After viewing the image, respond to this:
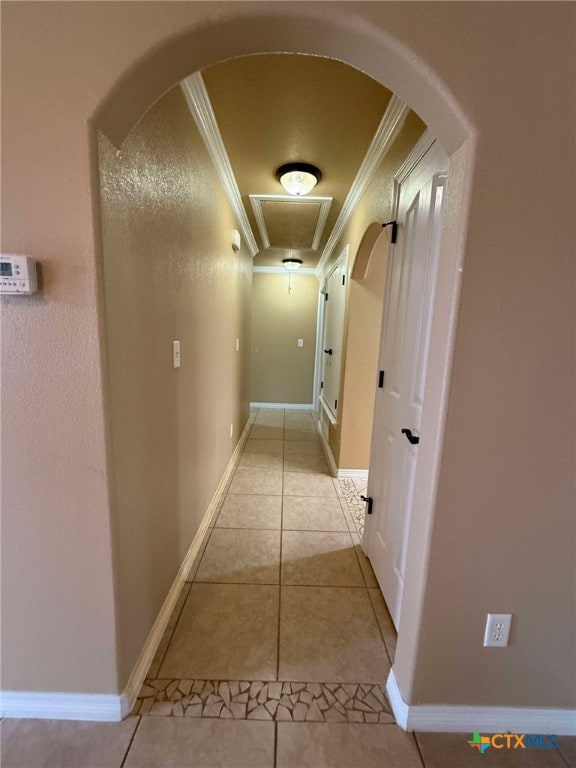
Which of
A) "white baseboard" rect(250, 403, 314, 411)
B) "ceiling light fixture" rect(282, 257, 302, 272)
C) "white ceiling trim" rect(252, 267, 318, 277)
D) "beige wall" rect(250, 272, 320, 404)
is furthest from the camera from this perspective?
"white baseboard" rect(250, 403, 314, 411)

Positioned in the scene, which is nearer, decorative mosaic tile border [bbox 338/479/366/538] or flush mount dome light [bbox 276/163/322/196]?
flush mount dome light [bbox 276/163/322/196]

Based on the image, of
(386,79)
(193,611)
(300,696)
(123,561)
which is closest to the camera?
(386,79)

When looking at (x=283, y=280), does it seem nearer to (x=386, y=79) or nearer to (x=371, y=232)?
(x=371, y=232)

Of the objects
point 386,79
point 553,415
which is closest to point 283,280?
point 386,79

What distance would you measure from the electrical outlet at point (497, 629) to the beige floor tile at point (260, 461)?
2227 mm

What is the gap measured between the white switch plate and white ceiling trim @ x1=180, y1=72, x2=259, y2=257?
42.4 inches

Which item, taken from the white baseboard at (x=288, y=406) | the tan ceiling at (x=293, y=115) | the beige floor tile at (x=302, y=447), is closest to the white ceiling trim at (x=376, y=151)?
the tan ceiling at (x=293, y=115)

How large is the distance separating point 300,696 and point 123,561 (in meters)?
0.83

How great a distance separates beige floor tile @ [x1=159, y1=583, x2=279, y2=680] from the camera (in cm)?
124

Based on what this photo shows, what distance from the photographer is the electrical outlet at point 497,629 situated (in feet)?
3.34

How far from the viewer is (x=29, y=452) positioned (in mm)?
933

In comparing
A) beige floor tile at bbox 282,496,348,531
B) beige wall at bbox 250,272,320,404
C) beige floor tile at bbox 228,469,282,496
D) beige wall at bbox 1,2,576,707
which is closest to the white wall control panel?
beige wall at bbox 1,2,576,707

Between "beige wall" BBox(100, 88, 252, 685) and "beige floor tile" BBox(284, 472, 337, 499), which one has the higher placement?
"beige wall" BBox(100, 88, 252, 685)

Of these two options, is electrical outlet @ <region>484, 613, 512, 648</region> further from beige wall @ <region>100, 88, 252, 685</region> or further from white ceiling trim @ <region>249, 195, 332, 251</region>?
white ceiling trim @ <region>249, 195, 332, 251</region>
